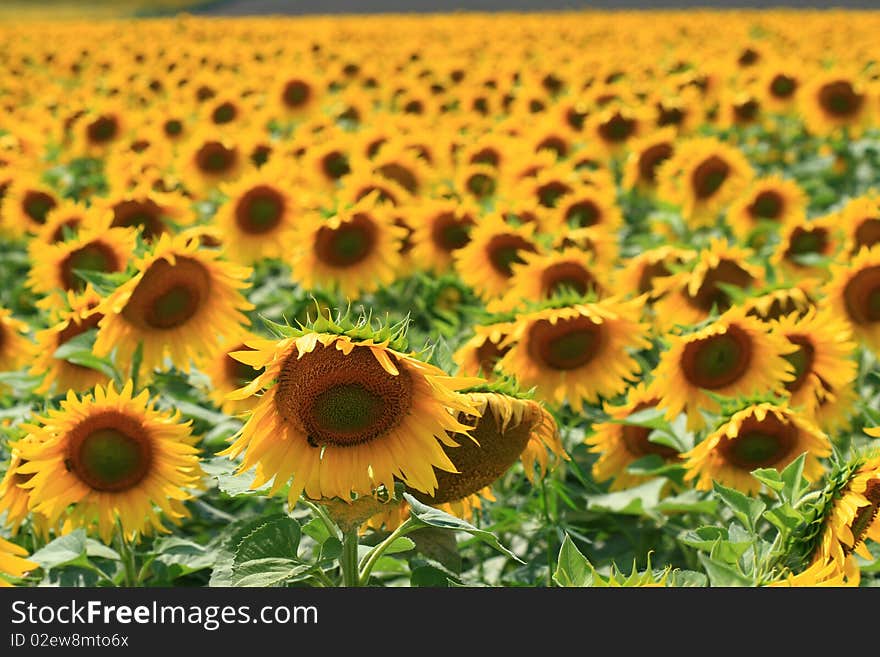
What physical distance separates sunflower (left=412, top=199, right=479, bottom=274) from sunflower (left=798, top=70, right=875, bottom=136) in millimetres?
3588

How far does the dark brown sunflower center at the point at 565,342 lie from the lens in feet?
10.7

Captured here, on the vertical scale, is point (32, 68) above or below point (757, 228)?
above

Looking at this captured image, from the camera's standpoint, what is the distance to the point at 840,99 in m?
7.34

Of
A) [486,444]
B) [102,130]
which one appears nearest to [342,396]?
[486,444]

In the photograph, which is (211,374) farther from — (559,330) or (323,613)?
(323,613)

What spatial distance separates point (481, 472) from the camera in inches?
90.4

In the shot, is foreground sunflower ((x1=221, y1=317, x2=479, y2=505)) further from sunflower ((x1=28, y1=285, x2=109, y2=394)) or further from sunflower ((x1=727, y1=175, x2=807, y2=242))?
sunflower ((x1=727, y1=175, x2=807, y2=242))

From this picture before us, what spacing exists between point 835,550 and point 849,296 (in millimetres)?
2076

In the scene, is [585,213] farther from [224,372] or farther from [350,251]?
[224,372]

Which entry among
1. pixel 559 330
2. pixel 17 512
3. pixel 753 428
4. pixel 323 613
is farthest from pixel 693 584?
pixel 17 512

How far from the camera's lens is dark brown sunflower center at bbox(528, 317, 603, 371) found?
326 cm

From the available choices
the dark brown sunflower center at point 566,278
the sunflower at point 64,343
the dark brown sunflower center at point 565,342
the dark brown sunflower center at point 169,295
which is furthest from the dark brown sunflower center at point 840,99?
the sunflower at point 64,343

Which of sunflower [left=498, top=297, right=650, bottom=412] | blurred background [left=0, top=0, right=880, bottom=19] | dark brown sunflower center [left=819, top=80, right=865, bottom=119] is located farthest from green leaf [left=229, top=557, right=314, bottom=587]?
blurred background [left=0, top=0, right=880, bottom=19]

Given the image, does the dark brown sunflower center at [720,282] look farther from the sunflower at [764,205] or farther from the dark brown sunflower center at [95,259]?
the dark brown sunflower center at [95,259]
